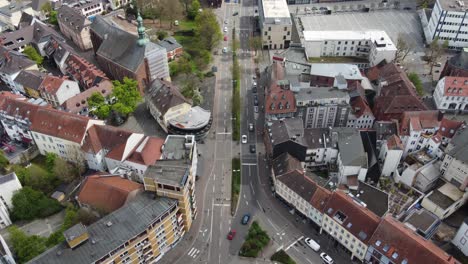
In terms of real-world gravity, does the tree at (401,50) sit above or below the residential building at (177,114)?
above

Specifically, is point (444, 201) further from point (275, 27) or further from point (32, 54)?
point (32, 54)

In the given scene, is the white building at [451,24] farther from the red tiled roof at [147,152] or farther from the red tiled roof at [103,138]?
the red tiled roof at [103,138]

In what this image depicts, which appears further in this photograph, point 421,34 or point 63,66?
point 421,34

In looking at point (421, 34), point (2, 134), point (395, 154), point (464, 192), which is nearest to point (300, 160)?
point (395, 154)

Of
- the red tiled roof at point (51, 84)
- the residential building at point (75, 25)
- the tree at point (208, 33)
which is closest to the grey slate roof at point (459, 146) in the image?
the tree at point (208, 33)

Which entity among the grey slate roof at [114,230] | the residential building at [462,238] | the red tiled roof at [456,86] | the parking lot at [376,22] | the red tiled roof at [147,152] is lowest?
the residential building at [462,238]

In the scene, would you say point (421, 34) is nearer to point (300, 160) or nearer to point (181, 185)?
point (300, 160)

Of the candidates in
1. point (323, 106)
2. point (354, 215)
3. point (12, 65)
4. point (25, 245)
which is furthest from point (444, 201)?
point (12, 65)
